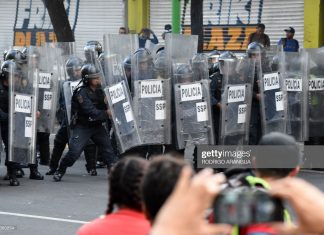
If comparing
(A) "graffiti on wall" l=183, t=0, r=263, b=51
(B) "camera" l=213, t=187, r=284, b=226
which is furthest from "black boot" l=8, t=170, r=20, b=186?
(A) "graffiti on wall" l=183, t=0, r=263, b=51

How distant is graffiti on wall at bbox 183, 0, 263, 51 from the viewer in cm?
2541

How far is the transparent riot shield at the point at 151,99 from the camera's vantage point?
528 inches

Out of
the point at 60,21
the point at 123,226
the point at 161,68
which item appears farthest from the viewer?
the point at 60,21

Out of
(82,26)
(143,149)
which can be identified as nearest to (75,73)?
(143,149)

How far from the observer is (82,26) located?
96.0 feet

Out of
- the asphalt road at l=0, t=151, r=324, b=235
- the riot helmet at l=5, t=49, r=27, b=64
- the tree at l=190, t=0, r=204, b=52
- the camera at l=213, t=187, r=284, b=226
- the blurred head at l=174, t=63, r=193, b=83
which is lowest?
the asphalt road at l=0, t=151, r=324, b=235

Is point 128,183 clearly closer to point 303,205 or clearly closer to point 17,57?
point 303,205

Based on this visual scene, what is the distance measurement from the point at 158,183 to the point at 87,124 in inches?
408

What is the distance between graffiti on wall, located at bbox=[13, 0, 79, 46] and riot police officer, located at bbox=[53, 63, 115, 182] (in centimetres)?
A: 1605

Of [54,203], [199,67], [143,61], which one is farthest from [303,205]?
[199,67]

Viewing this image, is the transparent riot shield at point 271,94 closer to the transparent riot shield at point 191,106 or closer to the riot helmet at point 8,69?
the transparent riot shield at point 191,106

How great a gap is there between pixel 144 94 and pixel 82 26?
1619cm

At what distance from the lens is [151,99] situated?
13422 mm

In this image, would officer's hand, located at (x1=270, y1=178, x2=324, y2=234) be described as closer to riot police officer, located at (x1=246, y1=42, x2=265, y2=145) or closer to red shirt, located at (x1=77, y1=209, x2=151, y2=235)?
red shirt, located at (x1=77, y1=209, x2=151, y2=235)
